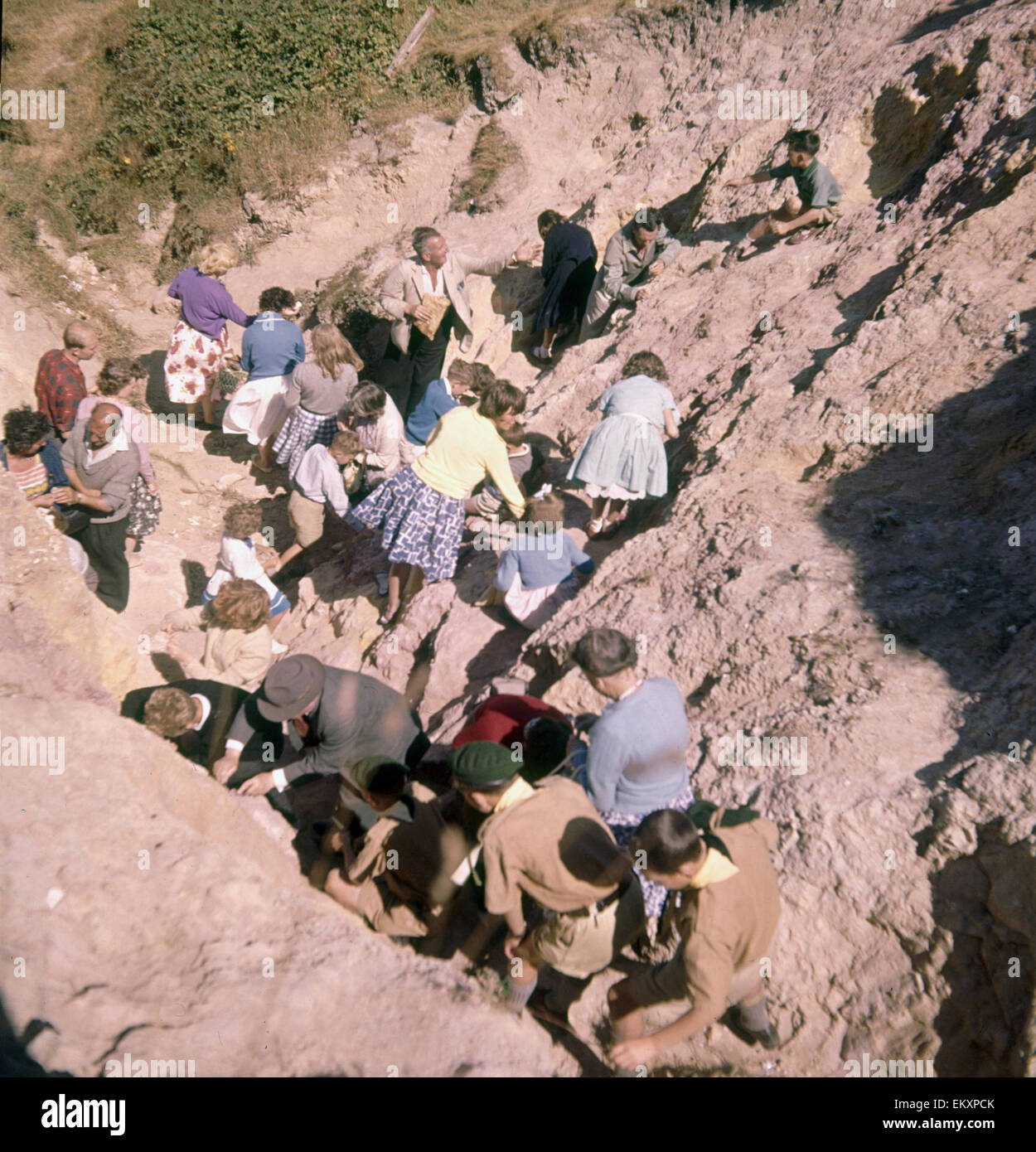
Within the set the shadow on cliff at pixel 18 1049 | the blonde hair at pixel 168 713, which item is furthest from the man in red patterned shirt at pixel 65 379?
the shadow on cliff at pixel 18 1049

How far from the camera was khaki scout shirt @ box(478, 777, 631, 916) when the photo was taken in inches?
110

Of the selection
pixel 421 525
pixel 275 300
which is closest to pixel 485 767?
pixel 421 525

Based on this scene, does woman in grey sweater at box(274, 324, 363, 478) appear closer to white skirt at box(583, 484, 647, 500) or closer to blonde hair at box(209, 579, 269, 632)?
blonde hair at box(209, 579, 269, 632)

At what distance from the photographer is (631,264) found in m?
7.26

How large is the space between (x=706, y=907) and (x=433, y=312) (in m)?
5.87

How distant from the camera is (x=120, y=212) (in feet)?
36.2

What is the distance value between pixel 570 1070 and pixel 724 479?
344 cm

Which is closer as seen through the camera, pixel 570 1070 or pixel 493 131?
pixel 570 1070

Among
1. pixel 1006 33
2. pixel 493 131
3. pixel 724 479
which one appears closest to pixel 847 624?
pixel 724 479

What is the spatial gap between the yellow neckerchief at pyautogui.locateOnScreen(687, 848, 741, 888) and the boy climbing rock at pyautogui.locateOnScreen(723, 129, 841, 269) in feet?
19.3

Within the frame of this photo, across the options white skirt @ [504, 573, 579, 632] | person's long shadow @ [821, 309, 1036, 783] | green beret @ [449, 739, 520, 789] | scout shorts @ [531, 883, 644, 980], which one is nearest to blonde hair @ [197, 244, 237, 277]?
white skirt @ [504, 573, 579, 632]

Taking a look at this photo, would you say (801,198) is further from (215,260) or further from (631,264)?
(215,260)

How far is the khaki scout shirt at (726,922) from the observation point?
2500mm

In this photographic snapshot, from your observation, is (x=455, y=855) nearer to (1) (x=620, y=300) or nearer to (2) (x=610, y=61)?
(1) (x=620, y=300)
